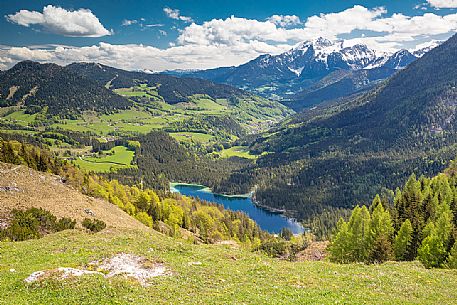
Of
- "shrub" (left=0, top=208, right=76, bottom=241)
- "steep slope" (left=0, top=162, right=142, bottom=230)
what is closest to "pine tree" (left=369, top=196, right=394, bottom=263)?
"steep slope" (left=0, top=162, right=142, bottom=230)

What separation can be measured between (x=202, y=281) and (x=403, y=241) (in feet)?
195

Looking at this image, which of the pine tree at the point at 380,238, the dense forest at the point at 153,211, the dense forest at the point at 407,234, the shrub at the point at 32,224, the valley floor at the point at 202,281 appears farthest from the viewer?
the dense forest at the point at 153,211

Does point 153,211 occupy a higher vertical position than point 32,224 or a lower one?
lower

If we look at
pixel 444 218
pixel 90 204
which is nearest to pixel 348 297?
pixel 444 218

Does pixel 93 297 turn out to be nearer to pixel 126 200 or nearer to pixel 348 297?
pixel 348 297

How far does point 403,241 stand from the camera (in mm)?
81188

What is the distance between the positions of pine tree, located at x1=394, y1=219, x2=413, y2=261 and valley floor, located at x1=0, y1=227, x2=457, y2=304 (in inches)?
947

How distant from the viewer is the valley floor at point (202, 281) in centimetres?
3400

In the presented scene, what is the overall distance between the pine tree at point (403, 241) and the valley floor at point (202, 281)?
24.1 metres

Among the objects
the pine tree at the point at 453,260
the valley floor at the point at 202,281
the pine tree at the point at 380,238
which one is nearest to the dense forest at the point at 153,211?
the pine tree at the point at 380,238

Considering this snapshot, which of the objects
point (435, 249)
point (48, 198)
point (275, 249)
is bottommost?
point (275, 249)

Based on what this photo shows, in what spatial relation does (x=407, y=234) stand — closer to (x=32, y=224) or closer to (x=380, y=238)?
(x=380, y=238)

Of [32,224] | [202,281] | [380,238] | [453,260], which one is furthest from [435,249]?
[32,224]

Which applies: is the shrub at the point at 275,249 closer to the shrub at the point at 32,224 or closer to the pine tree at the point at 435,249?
the pine tree at the point at 435,249
